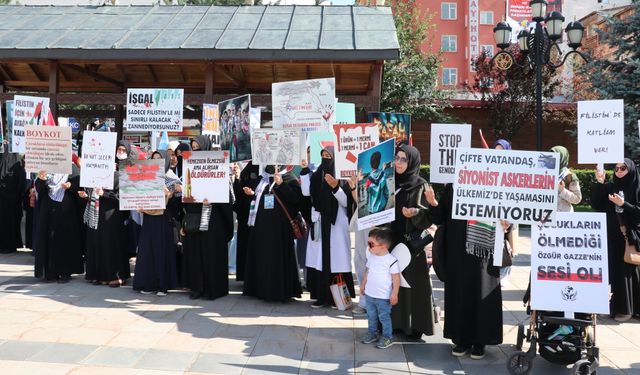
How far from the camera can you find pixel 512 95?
2208cm

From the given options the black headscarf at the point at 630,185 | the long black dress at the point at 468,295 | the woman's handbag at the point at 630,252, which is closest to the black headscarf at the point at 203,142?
the long black dress at the point at 468,295

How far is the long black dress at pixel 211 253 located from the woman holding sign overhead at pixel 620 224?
15.4ft

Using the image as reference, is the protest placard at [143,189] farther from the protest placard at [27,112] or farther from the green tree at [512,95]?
the green tree at [512,95]

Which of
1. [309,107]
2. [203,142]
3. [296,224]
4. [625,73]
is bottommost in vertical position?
[296,224]

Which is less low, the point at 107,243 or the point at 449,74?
the point at 449,74

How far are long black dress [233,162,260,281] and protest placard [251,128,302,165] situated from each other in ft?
3.23

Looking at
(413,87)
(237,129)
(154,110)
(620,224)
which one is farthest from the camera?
(413,87)

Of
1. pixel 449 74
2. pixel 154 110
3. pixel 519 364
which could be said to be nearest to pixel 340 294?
pixel 519 364

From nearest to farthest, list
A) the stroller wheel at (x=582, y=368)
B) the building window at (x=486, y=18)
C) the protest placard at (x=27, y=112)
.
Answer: the stroller wheel at (x=582, y=368) < the protest placard at (x=27, y=112) < the building window at (x=486, y=18)

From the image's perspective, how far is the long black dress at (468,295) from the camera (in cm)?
516

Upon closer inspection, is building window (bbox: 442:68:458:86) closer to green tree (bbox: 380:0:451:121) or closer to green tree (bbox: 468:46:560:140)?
green tree (bbox: 380:0:451:121)

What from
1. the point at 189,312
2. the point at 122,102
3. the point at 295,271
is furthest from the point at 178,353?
the point at 122,102

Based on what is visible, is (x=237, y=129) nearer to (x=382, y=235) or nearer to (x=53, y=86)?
(x=382, y=235)

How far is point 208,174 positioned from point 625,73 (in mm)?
13309
